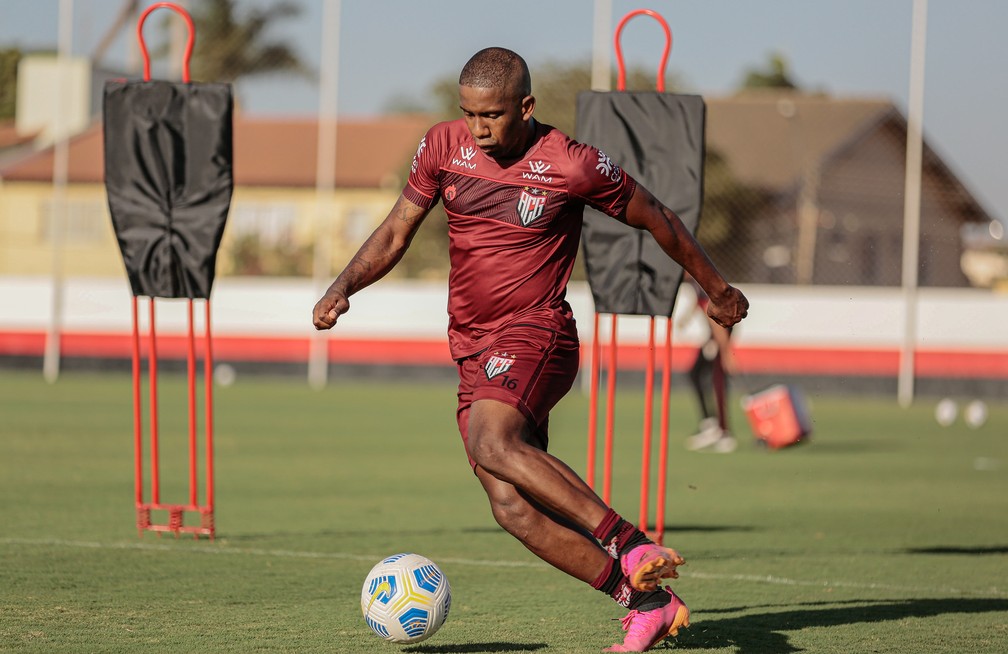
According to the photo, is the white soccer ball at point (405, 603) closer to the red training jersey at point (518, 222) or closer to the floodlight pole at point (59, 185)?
the red training jersey at point (518, 222)

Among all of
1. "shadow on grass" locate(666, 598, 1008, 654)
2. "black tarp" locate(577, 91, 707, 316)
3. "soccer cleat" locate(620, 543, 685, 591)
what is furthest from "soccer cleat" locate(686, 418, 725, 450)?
"soccer cleat" locate(620, 543, 685, 591)

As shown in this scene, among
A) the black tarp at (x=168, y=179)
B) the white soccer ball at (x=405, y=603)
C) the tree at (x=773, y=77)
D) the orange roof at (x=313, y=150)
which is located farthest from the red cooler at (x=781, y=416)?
the tree at (x=773, y=77)

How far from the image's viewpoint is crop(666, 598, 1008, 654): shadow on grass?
245 inches

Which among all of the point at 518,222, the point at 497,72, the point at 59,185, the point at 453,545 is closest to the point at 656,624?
the point at 518,222

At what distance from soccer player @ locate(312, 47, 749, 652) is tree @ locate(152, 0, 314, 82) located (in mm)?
29002

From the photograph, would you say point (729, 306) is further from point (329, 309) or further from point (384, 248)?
point (329, 309)

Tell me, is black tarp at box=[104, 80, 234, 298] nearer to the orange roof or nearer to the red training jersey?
the red training jersey

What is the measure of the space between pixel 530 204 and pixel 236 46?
36809 millimetres

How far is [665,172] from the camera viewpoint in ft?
28.4

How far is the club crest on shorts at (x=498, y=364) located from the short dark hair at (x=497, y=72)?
3.37 ft

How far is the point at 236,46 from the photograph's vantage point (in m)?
41.2

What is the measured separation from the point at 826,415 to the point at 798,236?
848cm

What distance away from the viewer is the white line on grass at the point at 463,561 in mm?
8039

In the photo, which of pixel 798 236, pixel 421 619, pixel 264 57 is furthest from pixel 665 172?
pixel 264 57
